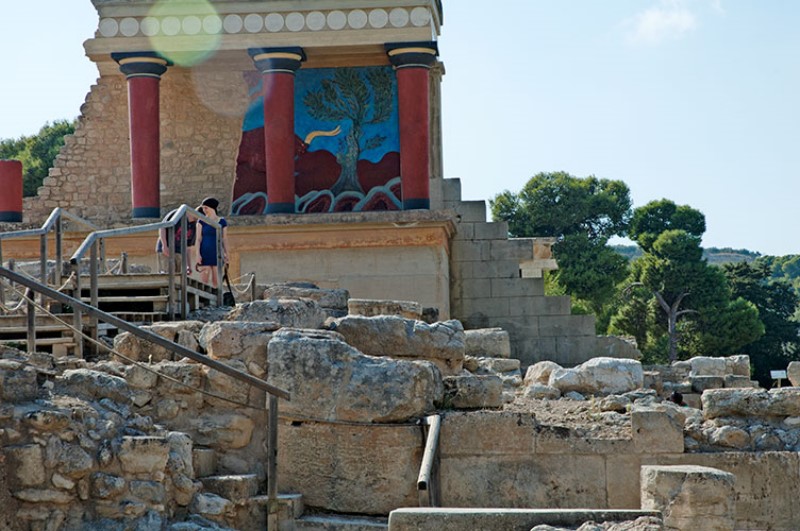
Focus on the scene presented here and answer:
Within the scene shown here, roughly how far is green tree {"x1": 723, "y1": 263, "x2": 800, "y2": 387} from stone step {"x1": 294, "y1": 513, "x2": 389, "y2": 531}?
3627 cm

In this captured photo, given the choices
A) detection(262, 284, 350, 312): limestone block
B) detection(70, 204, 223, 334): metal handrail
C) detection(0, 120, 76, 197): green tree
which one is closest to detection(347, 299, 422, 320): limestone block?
detection(262, 284, 350, 312): limestone block

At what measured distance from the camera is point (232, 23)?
2006cm

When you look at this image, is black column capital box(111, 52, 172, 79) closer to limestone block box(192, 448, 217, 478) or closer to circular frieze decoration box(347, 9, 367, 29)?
circular frieze decoration box(347, 9, 367, 29)

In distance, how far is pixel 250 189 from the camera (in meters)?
21.0

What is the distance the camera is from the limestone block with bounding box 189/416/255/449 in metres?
9.23

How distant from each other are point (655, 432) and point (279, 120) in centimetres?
1129

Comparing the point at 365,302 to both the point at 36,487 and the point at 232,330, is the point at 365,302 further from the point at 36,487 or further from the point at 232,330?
the point at 36,487

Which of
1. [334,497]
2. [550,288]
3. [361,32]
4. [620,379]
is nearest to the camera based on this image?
[334,497]

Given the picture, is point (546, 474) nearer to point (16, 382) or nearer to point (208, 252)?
point (16, 382)

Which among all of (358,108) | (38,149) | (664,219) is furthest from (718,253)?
(358,108)

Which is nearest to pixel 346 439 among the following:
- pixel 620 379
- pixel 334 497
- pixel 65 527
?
pixel 334 497

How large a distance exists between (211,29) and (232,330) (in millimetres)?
11314

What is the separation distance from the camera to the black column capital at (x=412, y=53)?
19.7 metres

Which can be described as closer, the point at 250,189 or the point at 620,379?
the point at 620,379
